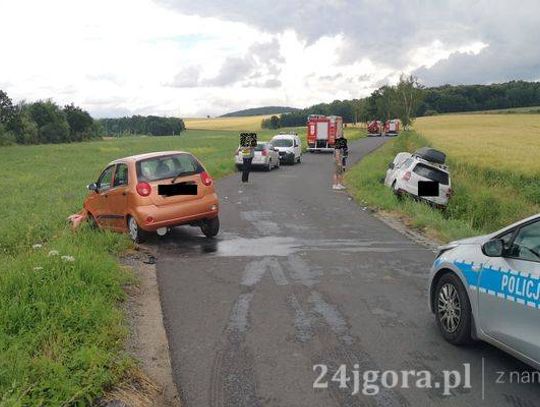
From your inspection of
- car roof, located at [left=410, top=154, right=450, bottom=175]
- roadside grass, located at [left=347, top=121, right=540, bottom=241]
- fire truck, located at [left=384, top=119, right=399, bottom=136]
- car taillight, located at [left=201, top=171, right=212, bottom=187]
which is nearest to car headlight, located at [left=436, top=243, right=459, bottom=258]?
roadside grass, located at [left=347, top=121, right=540, bottom=241]

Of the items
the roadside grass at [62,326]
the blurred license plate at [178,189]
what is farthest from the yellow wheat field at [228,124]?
the roadside grass at [62,326]

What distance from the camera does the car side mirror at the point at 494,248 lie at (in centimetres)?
453

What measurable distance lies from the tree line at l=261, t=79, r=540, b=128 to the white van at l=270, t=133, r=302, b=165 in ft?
206

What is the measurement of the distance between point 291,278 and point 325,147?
36.6 m

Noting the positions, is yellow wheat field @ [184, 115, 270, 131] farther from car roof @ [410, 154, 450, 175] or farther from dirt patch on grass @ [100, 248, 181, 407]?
dirt patch on grass @ [100, 248, 181, 407]

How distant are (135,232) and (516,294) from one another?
7194mm

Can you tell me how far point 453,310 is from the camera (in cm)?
521

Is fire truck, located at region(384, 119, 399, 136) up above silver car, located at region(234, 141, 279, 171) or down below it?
below

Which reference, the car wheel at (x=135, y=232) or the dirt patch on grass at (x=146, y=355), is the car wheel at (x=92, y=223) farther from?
the dirt patch on grass at (x=146, y=355)

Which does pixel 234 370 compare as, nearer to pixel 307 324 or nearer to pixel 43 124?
pixel 307 324

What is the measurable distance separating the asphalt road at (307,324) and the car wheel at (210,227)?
197mm

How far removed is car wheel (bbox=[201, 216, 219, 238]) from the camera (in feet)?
35.4

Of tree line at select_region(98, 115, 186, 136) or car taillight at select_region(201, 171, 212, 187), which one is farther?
tree line at select_region(98, 115, 186, 136)

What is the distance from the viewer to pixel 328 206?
1558 centimetres
